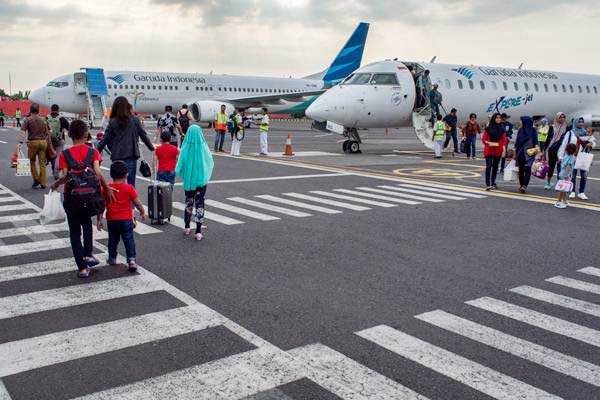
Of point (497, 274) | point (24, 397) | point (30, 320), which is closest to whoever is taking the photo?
point (24, 397)

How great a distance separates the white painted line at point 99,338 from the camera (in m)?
3.95

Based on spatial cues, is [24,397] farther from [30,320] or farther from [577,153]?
[577,153]

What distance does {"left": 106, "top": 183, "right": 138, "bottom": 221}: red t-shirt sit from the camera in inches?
239

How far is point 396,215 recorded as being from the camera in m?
9.49

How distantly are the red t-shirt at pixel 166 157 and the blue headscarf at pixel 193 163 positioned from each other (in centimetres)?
153

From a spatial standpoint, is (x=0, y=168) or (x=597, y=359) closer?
(x=597, y=359)

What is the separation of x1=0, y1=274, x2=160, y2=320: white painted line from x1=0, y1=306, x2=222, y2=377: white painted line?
69 cm

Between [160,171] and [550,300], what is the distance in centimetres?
646

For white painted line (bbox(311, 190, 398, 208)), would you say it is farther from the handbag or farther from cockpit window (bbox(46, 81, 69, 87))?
cockpit window (bbox(46, 81, 69, 87))

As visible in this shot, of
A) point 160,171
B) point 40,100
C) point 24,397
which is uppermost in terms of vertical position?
point 40,100

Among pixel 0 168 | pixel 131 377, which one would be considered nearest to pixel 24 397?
pixel 131 377

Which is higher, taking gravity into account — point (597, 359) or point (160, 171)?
point (160, 171)

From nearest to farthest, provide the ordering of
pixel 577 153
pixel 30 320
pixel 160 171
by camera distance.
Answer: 1. pixel 30 320
2. pixel 160 171
3. pixel 577 153

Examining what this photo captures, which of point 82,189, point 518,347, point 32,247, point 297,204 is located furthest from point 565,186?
point 32,247
